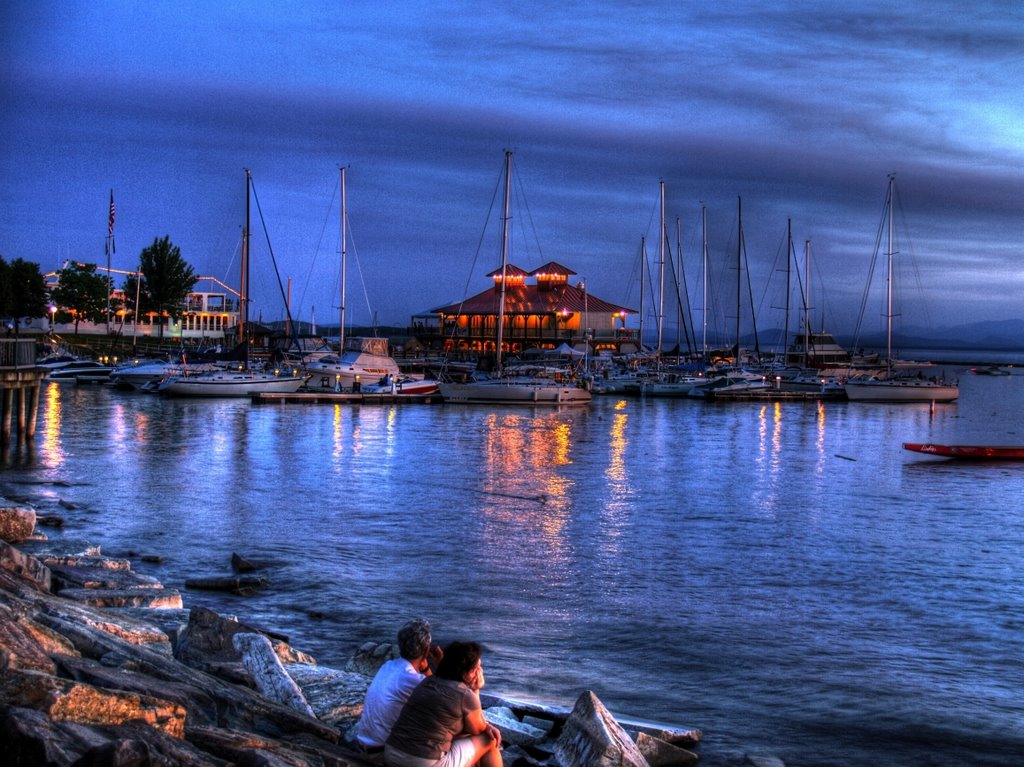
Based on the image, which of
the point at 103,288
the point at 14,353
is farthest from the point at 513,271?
the point at 14,353

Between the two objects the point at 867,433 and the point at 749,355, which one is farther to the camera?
the point at 749,355

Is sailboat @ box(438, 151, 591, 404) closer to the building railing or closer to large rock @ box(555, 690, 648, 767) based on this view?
the building railing

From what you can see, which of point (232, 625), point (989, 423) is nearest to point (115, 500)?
point (232, 625)

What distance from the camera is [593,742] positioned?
8531 millimetres

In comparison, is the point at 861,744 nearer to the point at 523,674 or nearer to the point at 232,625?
the point at 523,674

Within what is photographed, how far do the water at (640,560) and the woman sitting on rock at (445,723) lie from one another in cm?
363

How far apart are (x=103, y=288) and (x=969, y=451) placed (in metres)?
103

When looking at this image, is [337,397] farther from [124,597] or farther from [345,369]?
[124,597]

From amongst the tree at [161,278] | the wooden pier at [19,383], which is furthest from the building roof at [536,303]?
the wooden pier at [19,383]

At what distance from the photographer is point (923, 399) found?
78.8 m

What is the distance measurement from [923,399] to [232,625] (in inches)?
3002

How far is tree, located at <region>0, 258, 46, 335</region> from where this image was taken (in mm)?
98750

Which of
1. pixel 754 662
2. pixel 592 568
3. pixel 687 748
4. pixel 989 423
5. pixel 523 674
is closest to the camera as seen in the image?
pixel 687 748

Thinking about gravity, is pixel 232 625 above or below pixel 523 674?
above
